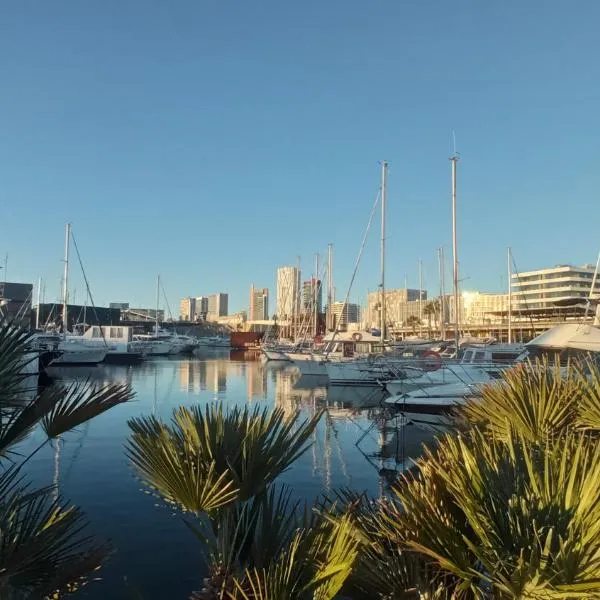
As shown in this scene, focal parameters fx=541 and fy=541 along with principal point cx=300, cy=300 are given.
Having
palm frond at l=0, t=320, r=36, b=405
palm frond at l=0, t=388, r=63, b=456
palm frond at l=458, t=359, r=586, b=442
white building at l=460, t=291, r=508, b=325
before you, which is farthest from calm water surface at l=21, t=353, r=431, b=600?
white building at l=460, t=291, r=508, b=325

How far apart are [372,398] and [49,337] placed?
40.3 meters

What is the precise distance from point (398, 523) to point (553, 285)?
144521mm

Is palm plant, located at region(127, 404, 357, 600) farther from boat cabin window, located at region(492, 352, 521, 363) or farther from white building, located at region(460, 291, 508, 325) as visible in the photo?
white building, located at region(460, 291, 508, 325)

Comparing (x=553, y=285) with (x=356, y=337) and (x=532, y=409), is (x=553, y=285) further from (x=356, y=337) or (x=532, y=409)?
(x=532, y=409)

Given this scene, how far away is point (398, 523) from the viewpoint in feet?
13.7

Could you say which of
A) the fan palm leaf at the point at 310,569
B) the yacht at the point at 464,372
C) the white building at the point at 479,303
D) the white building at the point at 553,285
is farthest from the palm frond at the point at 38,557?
the white building at the point at 479,303

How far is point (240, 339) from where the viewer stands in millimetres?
136500

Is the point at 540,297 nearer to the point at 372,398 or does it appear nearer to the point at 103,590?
the point at 372,398

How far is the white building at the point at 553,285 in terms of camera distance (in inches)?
5044

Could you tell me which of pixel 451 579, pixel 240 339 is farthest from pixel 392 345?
pixel 240 339

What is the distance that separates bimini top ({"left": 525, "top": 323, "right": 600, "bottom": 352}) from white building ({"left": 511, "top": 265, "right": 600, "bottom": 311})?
111 meters

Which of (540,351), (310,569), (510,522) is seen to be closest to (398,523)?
(310,569)

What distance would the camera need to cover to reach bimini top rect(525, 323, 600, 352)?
2005 centimetres

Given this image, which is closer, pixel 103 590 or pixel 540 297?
pixel 103 590
